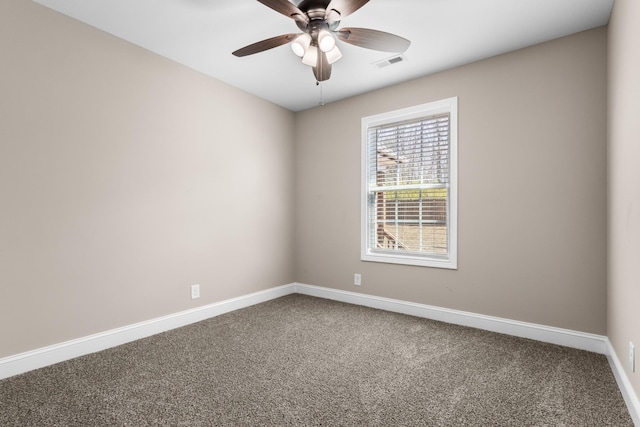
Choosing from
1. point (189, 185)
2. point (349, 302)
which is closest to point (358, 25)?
point (189, 185)

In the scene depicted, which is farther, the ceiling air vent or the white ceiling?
the ceiling air vent

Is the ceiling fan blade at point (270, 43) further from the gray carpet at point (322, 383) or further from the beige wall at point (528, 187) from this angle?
the gray carpet at point (322, 383)

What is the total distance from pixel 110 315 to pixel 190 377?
0.99 meters

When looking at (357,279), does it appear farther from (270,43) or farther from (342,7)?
(342,7)

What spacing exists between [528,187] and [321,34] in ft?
6.80

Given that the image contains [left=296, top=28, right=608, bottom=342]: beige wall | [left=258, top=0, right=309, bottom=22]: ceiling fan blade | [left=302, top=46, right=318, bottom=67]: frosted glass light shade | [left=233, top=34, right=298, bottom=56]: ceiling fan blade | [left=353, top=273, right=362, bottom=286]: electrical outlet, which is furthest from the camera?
[left=353, top=273, right=362, bottom=286]: electrical outlet

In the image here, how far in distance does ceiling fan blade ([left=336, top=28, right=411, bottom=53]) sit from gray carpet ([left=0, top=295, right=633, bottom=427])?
2.18m

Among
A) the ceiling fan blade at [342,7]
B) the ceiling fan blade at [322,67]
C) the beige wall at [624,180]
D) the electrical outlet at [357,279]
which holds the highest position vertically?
the ceiling fan blade at [342,7]

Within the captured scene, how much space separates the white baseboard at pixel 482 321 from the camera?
243 cm

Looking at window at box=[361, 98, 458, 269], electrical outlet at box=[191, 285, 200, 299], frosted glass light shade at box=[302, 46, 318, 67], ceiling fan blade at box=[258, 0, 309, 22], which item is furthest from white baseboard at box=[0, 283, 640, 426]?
ceiling fan blade at box=[258, 0, 309, 22]

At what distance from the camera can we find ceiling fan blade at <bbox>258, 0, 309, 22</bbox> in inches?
71.6

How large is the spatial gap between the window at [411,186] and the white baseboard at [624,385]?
4.03ft

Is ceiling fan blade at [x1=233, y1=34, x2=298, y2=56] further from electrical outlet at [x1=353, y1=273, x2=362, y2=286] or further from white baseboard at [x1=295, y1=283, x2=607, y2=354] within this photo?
white baseboard at [x1=295, y1=283, x2=607, y2=354]

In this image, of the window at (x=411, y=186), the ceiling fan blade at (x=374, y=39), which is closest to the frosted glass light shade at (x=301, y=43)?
the ceiling fan blade at (x=374, y=39)
